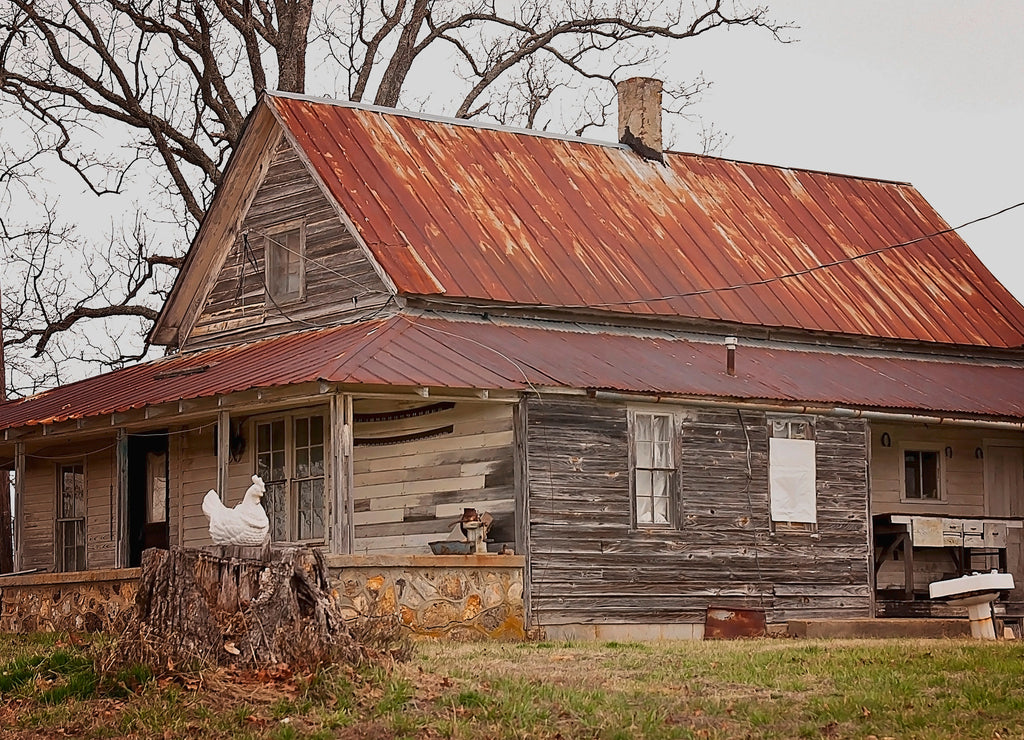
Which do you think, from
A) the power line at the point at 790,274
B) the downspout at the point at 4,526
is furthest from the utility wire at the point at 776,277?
the downspout at the point at 4,526

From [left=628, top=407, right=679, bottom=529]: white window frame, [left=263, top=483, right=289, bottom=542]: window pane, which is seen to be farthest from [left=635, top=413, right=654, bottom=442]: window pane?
[left=263, top=483, right=289, bottom=542]: window pane

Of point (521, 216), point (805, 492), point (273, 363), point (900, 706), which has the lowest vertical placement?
point (900, 706)

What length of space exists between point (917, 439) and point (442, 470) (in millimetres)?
7231

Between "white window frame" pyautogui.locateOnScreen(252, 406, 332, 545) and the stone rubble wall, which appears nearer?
the stone rubble wall

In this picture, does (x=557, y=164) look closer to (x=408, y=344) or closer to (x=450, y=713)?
(x=408, y=344)

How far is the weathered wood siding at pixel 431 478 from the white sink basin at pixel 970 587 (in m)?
4.59

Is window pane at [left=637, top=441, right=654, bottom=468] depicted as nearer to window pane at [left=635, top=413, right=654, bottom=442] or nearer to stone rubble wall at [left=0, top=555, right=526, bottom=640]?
window pane at [left=635, top=413, right=654, bottom=442]

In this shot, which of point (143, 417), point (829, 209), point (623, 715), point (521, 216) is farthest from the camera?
point (829, 209)

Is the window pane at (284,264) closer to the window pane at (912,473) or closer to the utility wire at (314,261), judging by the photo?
the utility wire at (314,261)

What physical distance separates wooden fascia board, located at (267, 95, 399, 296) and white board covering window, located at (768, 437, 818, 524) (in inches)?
182

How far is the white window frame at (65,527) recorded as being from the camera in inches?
1037

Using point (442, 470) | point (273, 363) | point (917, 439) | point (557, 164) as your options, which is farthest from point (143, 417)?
point (917, 439)

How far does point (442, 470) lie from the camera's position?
67.8 ft

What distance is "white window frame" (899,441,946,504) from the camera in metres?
24.2
